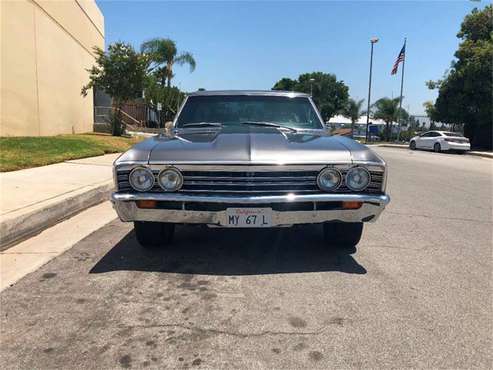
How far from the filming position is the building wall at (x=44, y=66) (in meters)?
12.3

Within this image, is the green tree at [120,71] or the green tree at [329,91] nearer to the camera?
the green tree at [120,71]

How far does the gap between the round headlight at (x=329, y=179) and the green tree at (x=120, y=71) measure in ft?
53.6

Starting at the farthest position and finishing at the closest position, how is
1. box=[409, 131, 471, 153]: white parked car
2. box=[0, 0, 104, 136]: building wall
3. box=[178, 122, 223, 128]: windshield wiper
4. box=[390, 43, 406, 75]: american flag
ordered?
box=[390, 43, 406, 75]: american flag, box=[409, 131, 471, 153]: white parked car, box=[0, 0, 104, 136]: building wall, box=[178, 122, 223, 128]: windshield wiper

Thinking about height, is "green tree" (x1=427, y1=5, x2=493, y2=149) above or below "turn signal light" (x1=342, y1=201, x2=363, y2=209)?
above

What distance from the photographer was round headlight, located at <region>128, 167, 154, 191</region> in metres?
3.76

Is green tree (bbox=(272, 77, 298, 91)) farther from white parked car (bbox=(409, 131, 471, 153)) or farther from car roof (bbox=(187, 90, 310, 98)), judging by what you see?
car roof (bbox=(187, 90, 310, 98))

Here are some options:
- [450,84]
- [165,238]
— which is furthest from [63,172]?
[450,84]

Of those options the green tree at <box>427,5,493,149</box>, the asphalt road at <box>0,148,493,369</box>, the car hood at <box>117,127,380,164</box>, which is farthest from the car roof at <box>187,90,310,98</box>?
the green tree at <box>427,5,493,149</box>

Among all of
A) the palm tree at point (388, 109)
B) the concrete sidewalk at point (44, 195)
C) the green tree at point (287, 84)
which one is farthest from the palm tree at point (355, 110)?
the concrete sidewalk at point (44, 195)

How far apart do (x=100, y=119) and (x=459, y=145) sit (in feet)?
68.4

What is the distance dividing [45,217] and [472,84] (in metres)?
27.7

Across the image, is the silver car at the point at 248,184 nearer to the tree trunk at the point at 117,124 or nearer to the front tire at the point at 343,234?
the front tire at the point at 343,234

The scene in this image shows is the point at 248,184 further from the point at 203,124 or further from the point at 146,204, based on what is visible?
the point at 203,124

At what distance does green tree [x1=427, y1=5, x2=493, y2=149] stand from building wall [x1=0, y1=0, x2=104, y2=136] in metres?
21.8
